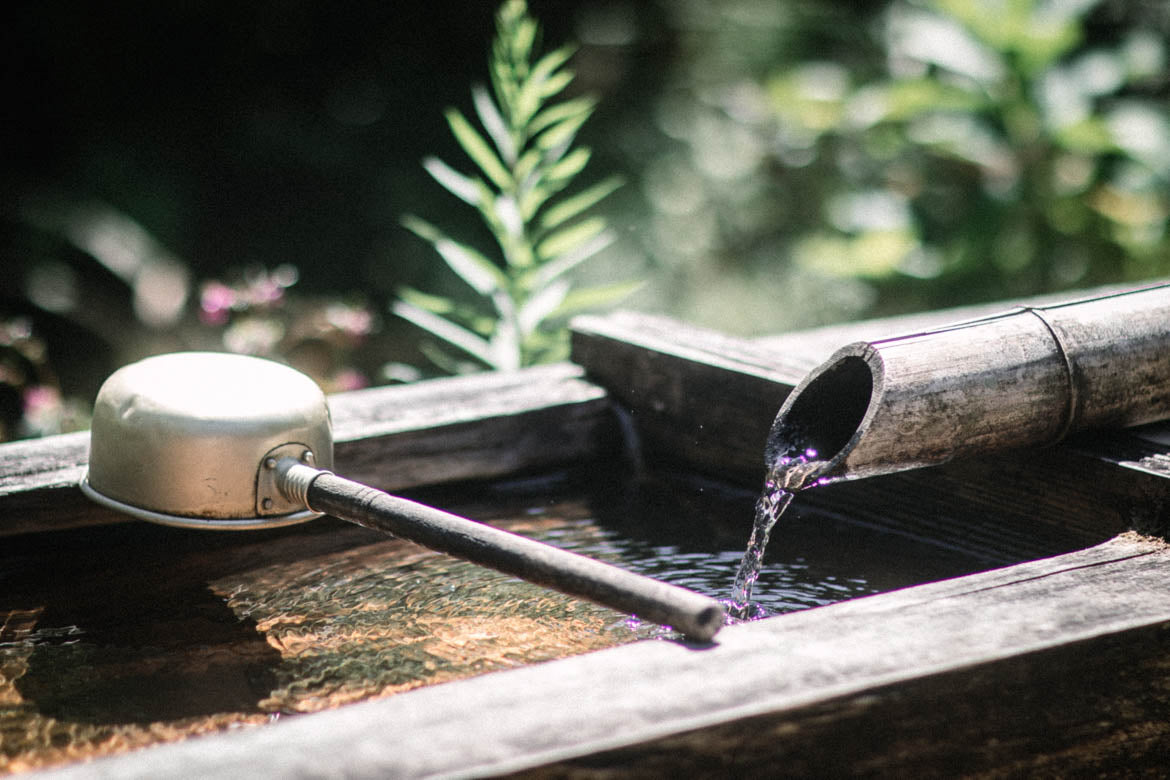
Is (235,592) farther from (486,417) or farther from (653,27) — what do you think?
(653,27)

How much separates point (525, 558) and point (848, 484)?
2.98 feet

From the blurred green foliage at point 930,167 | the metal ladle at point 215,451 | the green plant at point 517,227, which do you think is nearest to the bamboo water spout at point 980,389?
the metal ladle at point 215,451

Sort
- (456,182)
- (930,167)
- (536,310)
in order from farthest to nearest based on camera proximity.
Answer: (930,167), (536,310), (456,182)

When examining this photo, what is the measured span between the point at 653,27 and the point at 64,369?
164 inches

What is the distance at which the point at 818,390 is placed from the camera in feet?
5.23

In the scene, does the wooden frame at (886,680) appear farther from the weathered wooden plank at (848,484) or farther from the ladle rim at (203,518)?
the ladle rim at (203,518)

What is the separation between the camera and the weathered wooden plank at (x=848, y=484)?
157 centimetres

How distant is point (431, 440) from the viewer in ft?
6.45

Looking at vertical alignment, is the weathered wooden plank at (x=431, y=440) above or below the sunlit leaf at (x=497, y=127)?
below

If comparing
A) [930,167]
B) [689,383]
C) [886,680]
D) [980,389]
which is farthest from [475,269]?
[930,167]

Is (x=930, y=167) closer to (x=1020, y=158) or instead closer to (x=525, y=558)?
(x=1020, y=158)

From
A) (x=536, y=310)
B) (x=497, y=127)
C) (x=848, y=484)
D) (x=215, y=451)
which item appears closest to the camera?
(x=215, y=451)

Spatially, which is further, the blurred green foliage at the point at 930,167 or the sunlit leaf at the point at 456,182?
the blurred green foliage at the point at 930,167

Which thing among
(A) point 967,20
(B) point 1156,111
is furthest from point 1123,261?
Answer: (A) point 967,20
